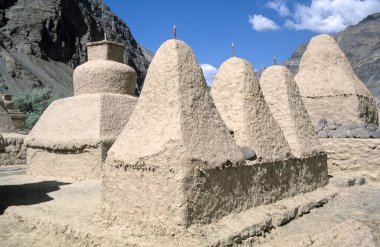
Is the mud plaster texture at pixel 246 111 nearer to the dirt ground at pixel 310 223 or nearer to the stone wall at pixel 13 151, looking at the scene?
the dirt ground at pixel 310 223

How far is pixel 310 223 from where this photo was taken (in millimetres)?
4945

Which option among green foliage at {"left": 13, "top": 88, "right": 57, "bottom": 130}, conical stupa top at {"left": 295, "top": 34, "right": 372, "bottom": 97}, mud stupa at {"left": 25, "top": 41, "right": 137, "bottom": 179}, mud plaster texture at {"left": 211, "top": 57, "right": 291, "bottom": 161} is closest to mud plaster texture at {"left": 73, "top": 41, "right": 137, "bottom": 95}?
mud stupa at {"left": 25, "top": 41, "right": 137, "bottom": 179}

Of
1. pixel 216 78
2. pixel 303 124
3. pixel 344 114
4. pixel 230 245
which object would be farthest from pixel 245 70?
pixel 344 114

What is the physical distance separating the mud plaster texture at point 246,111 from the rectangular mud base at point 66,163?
285 cm

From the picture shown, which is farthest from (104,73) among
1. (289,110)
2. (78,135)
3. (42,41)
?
(42,41)

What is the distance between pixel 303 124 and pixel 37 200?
4.33 meters

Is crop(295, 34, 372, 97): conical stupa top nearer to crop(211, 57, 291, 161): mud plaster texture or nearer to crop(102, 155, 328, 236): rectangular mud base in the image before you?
crop(211, 57, 291, 161): mud plaster texture

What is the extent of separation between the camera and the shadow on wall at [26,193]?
5703mm

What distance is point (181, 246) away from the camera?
3570 millimetres

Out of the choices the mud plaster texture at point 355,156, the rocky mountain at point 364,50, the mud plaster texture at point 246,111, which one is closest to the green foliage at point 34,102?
the mud plaster texture at point 355,156

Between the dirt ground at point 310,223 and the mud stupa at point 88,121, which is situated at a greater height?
the mud stupa at point 88,121

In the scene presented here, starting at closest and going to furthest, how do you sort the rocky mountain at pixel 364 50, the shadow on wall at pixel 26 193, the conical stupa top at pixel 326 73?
1. the shadow on wall at pixel 26 193
2. the conical stupa top at pixel 326 73
3. the rocky mountain at pixel 364 50

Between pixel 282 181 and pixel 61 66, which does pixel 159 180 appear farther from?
pixel 61 66

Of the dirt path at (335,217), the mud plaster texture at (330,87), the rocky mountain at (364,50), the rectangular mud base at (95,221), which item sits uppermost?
the rocky mountain at (364,50)
